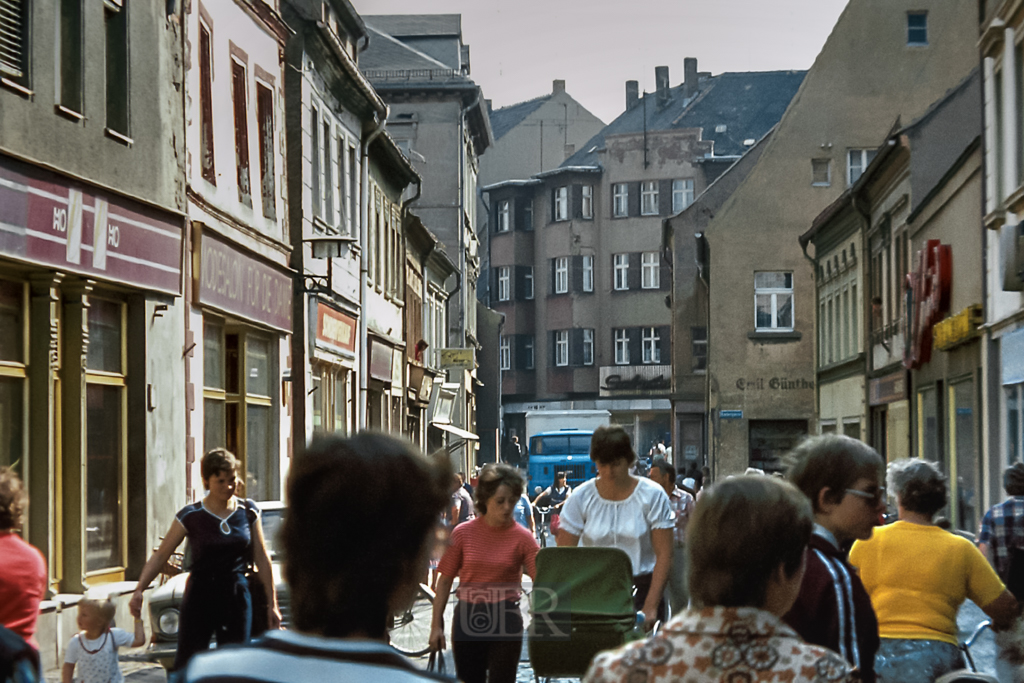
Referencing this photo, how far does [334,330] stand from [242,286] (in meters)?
6.50

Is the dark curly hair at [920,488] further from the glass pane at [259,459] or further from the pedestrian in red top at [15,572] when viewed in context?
the glass pane at [259,459]

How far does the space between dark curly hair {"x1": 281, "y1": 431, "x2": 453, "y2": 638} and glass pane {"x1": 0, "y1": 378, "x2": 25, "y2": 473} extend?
33.6ft

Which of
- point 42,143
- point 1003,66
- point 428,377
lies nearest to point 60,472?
point 42,143

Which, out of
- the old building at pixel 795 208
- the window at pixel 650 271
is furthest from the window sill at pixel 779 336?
the window at pixel 650 271

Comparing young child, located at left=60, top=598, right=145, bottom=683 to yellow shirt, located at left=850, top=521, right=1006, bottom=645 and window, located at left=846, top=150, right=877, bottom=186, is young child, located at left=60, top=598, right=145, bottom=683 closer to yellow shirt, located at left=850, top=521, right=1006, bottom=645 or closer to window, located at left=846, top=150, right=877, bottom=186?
yellow shirt, located at left=850, top=521, right=1006, bottom=645

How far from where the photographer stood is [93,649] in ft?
27.5

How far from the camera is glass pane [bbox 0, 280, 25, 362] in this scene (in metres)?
12.1

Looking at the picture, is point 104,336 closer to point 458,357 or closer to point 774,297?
point 458,357

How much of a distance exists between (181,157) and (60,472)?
3959mm

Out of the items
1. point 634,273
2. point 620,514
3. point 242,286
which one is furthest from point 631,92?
point 620,514

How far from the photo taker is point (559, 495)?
3497cm

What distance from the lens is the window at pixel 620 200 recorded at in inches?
2645

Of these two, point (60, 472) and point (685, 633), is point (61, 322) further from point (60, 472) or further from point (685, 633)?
point (685, 633)

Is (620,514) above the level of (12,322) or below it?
below
